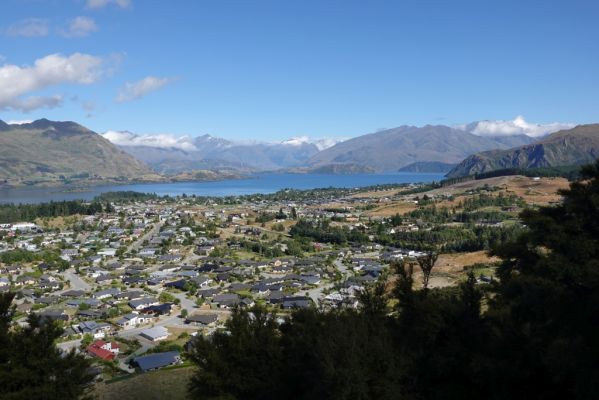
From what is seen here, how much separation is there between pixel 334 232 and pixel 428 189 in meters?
50.2

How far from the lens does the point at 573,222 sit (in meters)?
8.75

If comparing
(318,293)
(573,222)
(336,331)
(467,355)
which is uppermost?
(573,222)

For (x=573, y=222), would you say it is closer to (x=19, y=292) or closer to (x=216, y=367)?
(x=216, y=367)

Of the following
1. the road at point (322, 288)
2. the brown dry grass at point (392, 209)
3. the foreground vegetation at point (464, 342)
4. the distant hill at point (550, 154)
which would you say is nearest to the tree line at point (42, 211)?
the brown dry grass at point (392, 209)

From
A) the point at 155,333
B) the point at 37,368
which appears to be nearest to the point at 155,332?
the point at 155,333

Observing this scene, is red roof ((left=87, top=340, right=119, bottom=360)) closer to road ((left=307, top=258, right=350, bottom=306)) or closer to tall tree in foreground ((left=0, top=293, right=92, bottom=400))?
tall tree in foreground ((left=0, top=293, right=92, bottom=400))

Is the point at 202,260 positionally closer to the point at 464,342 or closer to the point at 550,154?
the point at 464,342

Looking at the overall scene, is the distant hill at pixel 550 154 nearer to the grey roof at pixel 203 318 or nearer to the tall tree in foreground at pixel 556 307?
the grey roof at pixel 203 318

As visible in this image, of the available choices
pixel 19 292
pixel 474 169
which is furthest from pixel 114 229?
pixel 474 169

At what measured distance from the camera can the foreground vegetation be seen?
8.04 m

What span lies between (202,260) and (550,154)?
505 ft

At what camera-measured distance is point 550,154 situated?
163 metres

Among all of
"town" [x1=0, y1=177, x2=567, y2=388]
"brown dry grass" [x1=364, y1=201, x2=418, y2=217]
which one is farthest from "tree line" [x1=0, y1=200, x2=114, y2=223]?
"brown dry grass" [x1=364, y1=201, x2=418, y2=217]

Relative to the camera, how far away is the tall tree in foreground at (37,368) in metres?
9.31
